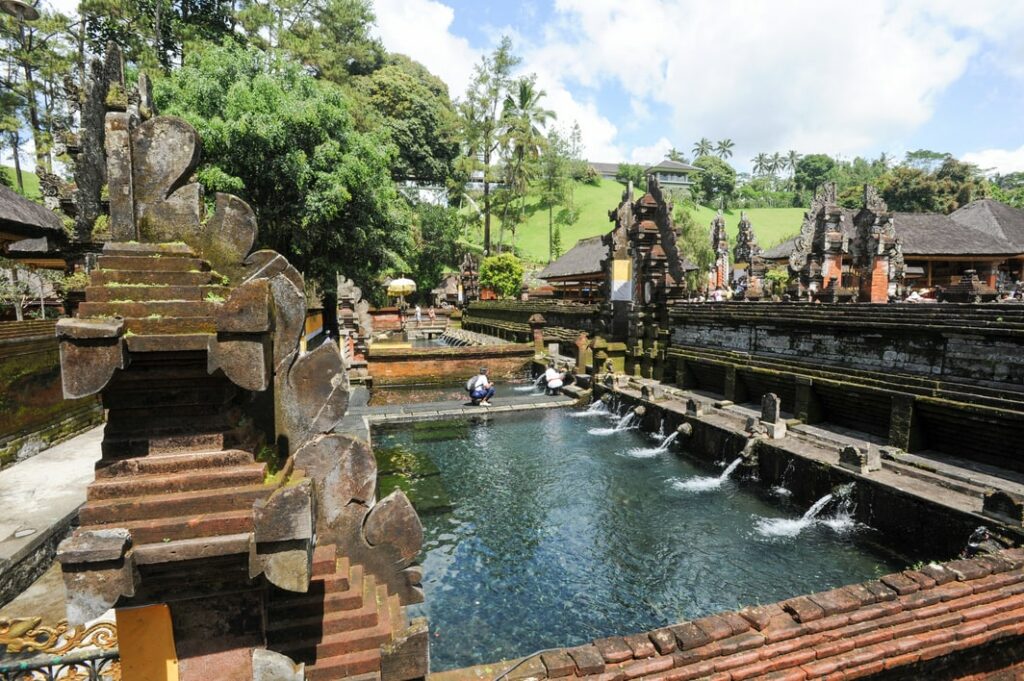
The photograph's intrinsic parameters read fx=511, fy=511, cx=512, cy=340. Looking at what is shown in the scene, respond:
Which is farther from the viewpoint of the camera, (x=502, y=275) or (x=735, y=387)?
(x=502, y=275)

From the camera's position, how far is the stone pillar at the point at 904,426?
861 centimetres

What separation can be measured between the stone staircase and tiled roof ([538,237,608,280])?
30.3 metres

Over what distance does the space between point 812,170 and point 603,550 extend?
360ft

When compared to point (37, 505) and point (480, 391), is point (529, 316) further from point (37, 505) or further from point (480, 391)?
point (37, 505)

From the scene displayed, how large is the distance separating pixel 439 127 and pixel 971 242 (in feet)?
153

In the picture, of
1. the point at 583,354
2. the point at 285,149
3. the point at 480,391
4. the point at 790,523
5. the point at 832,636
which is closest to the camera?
the point at 832,636

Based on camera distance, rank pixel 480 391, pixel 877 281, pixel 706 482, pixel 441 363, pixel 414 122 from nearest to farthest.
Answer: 1. pixel 706 482
2. pixel 480 391
3. pixel 441 363
4. pixel 877 281
5. pixel 414 122

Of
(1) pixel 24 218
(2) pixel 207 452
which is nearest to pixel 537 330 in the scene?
(1) pixel 24 218

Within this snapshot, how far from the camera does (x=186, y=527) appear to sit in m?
2.34

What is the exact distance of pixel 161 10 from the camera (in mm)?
25500

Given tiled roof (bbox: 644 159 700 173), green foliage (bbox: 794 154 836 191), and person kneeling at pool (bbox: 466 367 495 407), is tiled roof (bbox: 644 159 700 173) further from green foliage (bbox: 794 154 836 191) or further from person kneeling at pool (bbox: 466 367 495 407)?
person kneeling at pool (bbox: 466 367 495 407)

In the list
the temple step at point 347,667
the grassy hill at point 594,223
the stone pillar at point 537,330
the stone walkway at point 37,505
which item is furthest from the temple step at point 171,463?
the grassy hill at point 594,223

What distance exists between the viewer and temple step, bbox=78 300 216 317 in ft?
7.50

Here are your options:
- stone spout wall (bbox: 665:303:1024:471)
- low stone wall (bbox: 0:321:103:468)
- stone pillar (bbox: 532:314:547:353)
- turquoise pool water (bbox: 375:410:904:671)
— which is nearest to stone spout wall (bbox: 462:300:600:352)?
stone pillar (bbox: 532:314:547:353)
